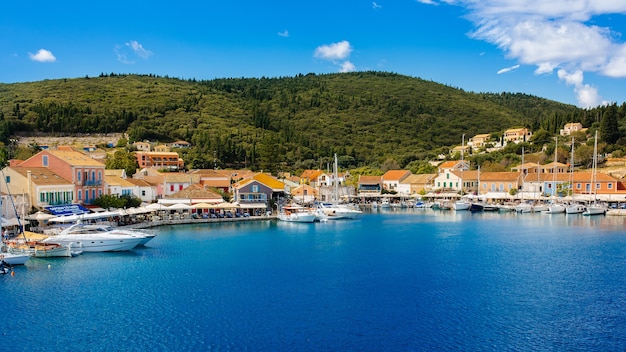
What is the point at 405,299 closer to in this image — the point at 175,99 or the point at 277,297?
the point at 277,297

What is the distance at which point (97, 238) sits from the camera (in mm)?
34375

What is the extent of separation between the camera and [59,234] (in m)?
34.3

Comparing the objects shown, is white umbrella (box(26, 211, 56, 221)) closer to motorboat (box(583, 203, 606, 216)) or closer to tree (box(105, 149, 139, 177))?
tree (box(105, 149, 139, 177))

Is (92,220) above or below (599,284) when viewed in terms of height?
above

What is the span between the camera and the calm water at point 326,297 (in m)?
19.0

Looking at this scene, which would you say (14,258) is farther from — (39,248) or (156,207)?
(156,207)

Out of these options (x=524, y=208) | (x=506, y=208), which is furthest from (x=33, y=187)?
(x=506, y=208)

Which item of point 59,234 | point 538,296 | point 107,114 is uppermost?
point 107,114

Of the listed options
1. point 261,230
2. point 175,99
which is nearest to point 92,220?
point 261,230

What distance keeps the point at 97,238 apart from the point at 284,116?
366 ft

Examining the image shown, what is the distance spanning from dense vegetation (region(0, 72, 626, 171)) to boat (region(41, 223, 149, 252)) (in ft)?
165

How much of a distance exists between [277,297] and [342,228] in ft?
83.2

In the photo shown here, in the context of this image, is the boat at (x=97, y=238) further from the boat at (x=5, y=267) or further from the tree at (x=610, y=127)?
the tree at (x=610, y=127)

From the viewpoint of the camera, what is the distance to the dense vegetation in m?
103
